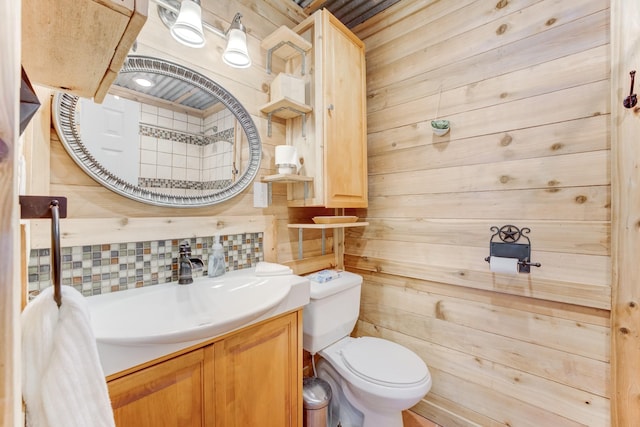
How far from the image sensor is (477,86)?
1463 millimetres

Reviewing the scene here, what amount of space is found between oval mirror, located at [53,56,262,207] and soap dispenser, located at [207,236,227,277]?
0.68 feet

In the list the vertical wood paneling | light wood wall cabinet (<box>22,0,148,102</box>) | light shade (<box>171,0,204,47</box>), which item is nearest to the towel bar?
the vertical wood paneling

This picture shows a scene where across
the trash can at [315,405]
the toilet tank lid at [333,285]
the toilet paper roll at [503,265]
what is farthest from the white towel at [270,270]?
the toilet paper roll at [503,265]

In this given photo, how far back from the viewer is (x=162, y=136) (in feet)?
3.93

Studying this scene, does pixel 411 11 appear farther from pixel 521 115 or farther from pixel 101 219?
pixel 101 219

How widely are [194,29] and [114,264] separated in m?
0.97

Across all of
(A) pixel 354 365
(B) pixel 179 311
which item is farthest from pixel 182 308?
(A) pixel 354 365

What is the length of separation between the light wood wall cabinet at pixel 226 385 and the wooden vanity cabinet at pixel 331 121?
0.71 metres

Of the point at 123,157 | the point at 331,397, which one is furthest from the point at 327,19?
the point at 331,397

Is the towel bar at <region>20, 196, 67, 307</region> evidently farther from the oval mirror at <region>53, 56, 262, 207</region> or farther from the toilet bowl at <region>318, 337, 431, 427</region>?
the toilet bowl at <region>318, 337, 431, 427</region>

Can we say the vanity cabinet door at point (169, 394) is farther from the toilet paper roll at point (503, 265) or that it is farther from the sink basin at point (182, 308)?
the toilet paper roll at point (503, 265)

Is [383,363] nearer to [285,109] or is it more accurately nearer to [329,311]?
[329,311]

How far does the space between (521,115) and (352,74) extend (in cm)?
93

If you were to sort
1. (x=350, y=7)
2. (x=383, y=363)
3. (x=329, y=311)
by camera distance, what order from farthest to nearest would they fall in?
(x=350, y=7) < (x=329, y=311) < (x=383, y=363)
